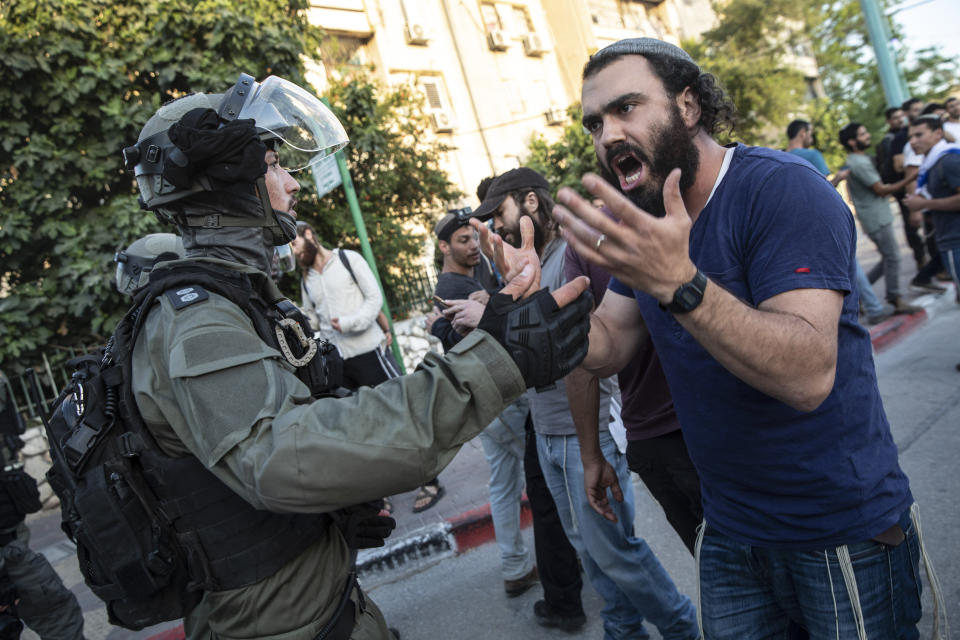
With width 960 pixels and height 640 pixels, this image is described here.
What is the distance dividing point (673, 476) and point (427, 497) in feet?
9.48

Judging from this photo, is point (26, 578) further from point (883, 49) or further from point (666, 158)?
point (883, 49)

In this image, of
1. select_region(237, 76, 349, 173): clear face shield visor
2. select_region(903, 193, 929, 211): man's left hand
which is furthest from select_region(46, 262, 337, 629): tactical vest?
select_region(903, 193, 929, 211): man's left hand

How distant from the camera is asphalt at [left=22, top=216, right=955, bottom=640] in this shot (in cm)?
393

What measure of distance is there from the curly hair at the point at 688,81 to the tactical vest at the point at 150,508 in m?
1.20

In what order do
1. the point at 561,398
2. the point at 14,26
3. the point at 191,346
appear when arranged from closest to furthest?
the point at 191,346 → the point at 561,398 → the point at 14,26

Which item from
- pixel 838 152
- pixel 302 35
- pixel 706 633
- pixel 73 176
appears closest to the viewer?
pixel 706 633

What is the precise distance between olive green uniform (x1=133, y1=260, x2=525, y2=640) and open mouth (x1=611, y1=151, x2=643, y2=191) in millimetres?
694

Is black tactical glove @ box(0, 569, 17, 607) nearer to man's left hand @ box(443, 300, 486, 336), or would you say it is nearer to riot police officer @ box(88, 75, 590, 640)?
riot police officer @ box(88, 75, 590, 640)

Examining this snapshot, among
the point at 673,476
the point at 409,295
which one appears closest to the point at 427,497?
the point at 673,476

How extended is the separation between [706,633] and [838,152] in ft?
A: 73.8

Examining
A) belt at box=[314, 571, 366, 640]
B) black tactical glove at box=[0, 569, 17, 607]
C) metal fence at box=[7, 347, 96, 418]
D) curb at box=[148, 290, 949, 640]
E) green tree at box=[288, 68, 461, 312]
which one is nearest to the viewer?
belt at box=[314, 571, 366, 640]

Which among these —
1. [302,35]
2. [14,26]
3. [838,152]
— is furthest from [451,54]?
[838,152]

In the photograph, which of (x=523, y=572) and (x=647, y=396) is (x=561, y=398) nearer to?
(x=647, y=396)

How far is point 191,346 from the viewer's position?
1311 millimetres
